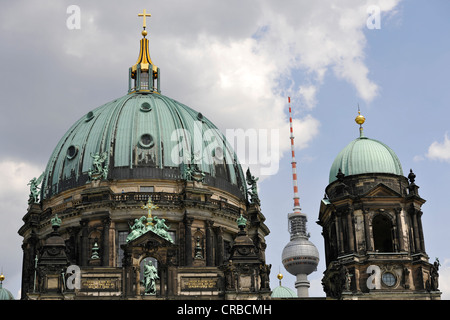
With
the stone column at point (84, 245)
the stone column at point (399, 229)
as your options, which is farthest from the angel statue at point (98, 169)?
the stone column at point (399, 229)

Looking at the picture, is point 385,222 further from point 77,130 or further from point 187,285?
point 77,130

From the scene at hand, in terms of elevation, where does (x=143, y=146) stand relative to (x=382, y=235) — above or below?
above

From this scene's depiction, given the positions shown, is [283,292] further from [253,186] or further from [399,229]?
[399,229]

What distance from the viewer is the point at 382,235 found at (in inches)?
2490

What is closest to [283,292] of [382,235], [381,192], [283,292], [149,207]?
[283,292]

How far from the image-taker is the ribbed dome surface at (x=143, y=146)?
69.6 metres

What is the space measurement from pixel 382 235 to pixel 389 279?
5.01 m

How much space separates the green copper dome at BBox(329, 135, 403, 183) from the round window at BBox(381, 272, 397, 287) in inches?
296

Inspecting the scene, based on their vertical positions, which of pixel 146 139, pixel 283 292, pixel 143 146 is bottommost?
pixel 283 292

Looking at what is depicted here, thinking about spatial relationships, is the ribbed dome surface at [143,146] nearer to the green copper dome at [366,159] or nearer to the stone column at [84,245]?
the stone column at [84,245]

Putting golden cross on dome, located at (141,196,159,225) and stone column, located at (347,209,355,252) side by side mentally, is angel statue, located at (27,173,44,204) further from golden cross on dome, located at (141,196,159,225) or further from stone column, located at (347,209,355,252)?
stone column, located at (347,209,355,252)

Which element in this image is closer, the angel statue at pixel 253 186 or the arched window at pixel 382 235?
the arched window at pixel 382 235

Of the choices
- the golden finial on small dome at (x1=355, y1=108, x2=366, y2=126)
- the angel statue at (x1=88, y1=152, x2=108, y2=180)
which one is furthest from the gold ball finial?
the angel statue at (x1=88, y1=152, x2=108, y2=180)

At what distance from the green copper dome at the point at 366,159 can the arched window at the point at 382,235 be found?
3.86m
